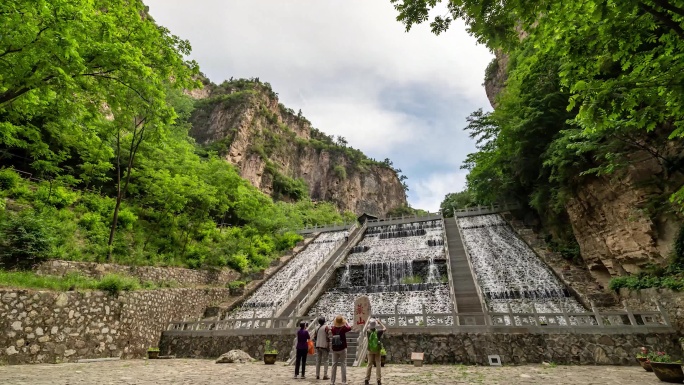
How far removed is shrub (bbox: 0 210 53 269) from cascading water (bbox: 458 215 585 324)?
54.7ft

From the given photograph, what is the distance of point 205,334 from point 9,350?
6.22m

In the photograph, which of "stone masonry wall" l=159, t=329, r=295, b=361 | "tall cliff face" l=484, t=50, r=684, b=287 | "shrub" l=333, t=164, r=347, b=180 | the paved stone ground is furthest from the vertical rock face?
"shrub" l=333, t=164, r=347, b=180

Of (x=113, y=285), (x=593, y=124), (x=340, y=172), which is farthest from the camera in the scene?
(x=340, y=172)

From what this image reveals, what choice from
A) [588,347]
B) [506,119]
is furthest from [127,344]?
[506,119]

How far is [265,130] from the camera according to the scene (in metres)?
69.3

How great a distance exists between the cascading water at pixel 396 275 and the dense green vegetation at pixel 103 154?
6710 mm

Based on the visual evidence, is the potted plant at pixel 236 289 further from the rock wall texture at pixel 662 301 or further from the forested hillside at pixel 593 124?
the rock wall texture at pixel 662 301

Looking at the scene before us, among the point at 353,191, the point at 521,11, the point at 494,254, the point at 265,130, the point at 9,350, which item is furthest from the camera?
the point at 353,191

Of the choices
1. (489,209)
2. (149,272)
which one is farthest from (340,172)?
(149,272)

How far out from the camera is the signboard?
12039 mm

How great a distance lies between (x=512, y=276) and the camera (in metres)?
18.2

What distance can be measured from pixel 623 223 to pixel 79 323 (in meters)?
21.2

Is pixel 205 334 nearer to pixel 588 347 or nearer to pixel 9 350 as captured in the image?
pixel 9 350

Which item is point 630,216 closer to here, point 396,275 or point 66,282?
point 396,275
